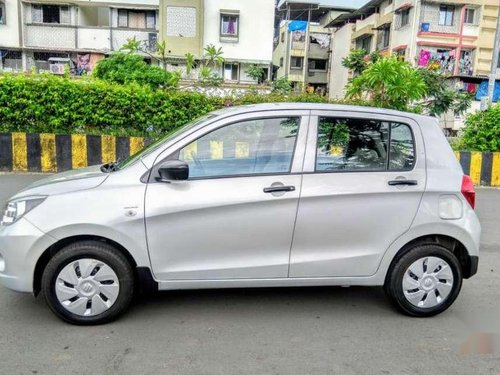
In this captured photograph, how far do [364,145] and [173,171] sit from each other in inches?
62.0

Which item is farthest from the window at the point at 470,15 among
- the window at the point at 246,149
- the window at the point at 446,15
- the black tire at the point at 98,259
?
the black tire at the point at 98,259

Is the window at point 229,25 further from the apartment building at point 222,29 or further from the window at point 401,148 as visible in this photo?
the window at point 401,148

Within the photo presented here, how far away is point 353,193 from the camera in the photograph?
3.78 metres

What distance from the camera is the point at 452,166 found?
4012 millimetres

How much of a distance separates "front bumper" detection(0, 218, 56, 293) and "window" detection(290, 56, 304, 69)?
4767cm

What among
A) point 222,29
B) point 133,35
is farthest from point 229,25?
point 133,35

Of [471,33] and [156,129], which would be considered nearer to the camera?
[156,129]

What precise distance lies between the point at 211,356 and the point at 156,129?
8068mm

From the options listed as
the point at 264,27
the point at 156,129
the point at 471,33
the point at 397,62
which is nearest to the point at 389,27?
the point at 471,33

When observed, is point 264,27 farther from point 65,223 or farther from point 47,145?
point 65,223

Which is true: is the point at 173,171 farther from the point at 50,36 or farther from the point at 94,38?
the point at 50,36

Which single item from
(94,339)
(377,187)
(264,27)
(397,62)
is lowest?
(94,339)

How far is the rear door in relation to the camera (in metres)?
3.76

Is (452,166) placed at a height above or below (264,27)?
below
